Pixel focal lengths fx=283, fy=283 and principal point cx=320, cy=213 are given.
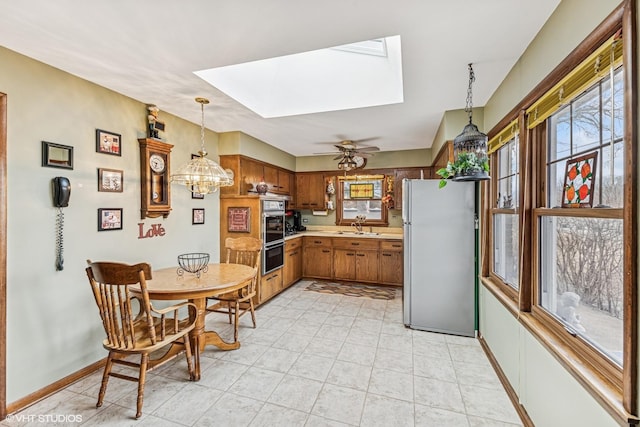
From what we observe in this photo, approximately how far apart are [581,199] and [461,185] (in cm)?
177

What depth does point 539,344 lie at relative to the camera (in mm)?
1715

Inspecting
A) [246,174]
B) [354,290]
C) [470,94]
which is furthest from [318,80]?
[354,290]

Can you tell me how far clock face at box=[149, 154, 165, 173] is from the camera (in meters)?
3.03

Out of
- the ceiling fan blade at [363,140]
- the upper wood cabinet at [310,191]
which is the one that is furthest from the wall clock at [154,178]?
the upper wood cabinet at [310,191]

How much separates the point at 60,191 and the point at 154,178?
91cm

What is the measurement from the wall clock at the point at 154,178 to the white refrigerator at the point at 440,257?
278cm

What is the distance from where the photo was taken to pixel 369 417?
1932 millimetres

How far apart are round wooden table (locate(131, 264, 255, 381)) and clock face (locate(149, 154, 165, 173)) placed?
1113 millimetres

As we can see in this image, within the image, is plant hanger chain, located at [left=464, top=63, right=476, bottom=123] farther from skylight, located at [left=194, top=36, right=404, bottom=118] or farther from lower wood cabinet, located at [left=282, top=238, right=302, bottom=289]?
lower wood cabinet, located at [left=282, top=238, right=302, bottom=289]

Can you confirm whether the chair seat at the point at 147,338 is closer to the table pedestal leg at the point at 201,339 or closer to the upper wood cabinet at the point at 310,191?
the table pedestal leg at the point at 201,339

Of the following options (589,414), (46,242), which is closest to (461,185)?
(589,414)

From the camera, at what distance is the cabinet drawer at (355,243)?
16.7ft

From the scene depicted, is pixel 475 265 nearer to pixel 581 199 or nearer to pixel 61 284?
pixel 581 199

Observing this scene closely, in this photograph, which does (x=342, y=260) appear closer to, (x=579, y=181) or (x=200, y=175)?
(x=200, y=175)
